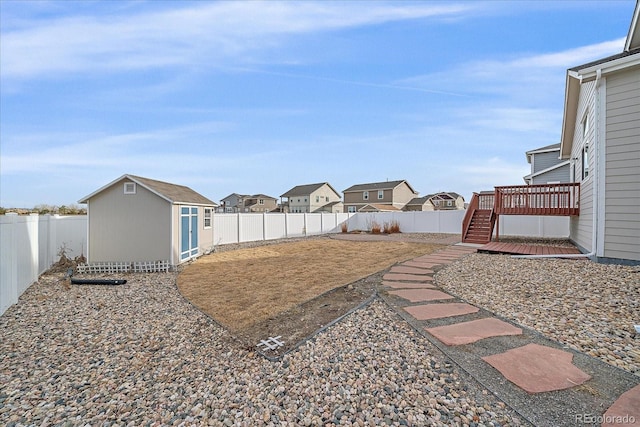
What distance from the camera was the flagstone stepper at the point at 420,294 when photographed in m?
4.20

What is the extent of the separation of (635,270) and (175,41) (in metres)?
11.1

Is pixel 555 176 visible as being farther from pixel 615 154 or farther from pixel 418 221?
pixel 615 154

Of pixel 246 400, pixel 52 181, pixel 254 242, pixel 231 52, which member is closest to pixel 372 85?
pixel 231 52

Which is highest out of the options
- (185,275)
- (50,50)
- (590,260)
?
(50,50)

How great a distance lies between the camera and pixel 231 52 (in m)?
8.70

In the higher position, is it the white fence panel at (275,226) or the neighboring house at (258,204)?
the neighboring house at (258,204)

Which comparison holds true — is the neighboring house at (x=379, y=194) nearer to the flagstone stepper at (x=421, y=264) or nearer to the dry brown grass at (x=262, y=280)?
the dry brown grass at (x=262, y=280)

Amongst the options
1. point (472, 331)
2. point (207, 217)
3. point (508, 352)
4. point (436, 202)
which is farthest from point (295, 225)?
point (436, 202)

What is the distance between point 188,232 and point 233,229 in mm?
4347

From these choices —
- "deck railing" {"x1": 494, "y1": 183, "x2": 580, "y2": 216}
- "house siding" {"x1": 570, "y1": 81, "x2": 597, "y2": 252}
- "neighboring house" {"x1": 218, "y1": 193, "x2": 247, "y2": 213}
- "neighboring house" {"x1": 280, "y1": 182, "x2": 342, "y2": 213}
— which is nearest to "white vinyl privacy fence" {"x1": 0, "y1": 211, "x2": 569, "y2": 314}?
"deck railing" {"x1": 494, "y1": 183, "x2": 580, "y2": 216}

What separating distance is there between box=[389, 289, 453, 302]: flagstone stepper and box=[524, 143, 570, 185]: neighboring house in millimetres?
12309

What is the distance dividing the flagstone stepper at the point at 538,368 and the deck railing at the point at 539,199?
751cm

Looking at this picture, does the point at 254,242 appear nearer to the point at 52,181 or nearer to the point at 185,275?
the point at 185,275

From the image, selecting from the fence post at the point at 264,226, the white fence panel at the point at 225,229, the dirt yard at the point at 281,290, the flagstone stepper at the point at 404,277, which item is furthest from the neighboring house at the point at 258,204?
the flagstone stepper at the point at 404,277
